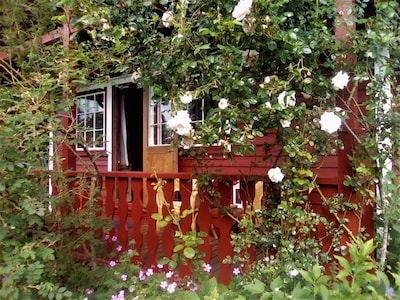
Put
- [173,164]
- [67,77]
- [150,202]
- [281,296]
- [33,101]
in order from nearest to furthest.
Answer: [281,296]
[33,101]
[67,77]
[150,202]
[173,164]

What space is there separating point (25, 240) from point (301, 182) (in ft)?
5.77

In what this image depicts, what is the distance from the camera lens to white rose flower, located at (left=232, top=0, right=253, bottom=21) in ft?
5.40

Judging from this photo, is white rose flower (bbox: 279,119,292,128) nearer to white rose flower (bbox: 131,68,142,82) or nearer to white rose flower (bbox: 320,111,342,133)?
white rose flower (bbox: 320,111,342,133)

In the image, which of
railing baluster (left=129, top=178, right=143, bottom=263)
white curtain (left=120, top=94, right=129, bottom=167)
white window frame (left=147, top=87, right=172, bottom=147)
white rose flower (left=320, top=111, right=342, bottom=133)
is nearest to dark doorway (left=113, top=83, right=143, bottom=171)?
white curtain (left=120, top=94, right=129, bottom=167)

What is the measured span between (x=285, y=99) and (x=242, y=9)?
518 mm

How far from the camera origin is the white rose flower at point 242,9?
1.65 m

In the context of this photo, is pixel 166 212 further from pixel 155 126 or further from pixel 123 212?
pixel 155 126

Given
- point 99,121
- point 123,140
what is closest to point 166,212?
point 123,140

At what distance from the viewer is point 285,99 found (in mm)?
1766

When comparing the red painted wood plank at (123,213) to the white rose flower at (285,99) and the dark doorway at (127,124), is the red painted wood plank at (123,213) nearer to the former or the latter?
the white rose flower at (285,99)

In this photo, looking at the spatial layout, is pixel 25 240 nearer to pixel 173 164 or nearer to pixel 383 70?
pixel 383 70

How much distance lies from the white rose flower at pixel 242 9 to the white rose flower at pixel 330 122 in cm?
68

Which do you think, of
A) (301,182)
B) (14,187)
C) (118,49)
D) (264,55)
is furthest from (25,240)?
(264,55)

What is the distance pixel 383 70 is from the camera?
6.21 ft
